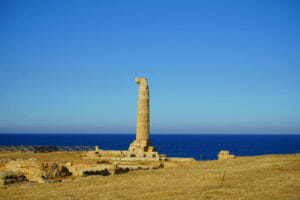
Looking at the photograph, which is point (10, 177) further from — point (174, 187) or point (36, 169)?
point (174, 187)

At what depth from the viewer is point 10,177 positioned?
15531mm

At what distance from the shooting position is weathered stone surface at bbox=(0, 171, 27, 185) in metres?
15.1

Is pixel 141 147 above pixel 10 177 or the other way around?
above

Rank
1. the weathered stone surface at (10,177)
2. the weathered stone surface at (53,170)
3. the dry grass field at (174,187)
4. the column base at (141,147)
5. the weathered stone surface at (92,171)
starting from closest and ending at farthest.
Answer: the dry grass field at (174,187)
the weathered stone surface at (10,177)
the weathered stone surface at (53,170)
the weathered stone surface at (92,171)
the column base at (141,147)

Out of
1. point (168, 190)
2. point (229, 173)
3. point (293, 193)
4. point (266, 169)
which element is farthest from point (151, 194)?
point (266, 169)

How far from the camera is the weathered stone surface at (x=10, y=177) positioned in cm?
1509

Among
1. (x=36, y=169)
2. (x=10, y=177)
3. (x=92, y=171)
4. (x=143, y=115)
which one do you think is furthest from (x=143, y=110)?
(x=10, y=177)

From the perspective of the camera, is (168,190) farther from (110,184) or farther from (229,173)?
(229,173)

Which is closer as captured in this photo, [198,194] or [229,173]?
[198,194]

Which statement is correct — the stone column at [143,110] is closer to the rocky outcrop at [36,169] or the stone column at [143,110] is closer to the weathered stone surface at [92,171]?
the weathered stone surface at [92,171]

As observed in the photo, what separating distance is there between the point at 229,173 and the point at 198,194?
210 inches

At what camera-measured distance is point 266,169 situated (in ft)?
57.6

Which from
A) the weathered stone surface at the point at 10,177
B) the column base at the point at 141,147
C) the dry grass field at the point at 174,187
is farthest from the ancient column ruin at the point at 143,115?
the weathered stone surface at the point at 10,177

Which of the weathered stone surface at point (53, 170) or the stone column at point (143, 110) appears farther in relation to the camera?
the stone column at point (143, 110)
